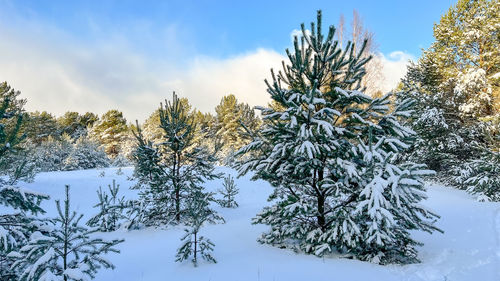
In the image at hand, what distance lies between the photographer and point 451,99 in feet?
53.0

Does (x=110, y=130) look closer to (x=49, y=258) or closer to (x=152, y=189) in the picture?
(x=152, y=189)

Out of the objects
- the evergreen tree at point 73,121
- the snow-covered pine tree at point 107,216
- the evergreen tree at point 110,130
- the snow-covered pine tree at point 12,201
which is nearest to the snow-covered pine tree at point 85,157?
the evergreen tree at point 110,130

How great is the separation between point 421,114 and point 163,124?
1551 cm

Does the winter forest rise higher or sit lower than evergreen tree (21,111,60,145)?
lower

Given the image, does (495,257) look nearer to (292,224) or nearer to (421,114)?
(292,224)

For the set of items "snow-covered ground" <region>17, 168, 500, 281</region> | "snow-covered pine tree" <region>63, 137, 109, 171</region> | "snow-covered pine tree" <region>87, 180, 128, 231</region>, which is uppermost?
"snow-covered pine tree" <region>63, 137, 109, 171</region>

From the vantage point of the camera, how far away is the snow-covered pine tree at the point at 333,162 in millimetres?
4984

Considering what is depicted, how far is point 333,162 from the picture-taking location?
18.3 ft

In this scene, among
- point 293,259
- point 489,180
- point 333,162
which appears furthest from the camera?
point 489,180

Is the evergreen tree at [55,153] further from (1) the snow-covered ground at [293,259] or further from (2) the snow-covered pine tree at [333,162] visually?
(2) the snow-covered pine tree at [333,162]

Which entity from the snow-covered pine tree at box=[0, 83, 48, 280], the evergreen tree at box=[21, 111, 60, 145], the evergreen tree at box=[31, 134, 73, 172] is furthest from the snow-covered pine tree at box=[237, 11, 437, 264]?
the evergreen tree at box=[21, 111, 60, 145]

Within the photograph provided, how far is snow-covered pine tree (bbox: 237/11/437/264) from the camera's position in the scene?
16.4 ft

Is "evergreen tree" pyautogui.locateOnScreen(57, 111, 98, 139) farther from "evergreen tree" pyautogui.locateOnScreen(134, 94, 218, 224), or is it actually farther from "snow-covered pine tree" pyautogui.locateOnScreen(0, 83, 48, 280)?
"snow-covered pine tree" pyautogui.locateOnScreen(0, 83, 48, 280)

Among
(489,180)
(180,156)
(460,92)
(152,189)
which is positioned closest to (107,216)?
(152,189)
